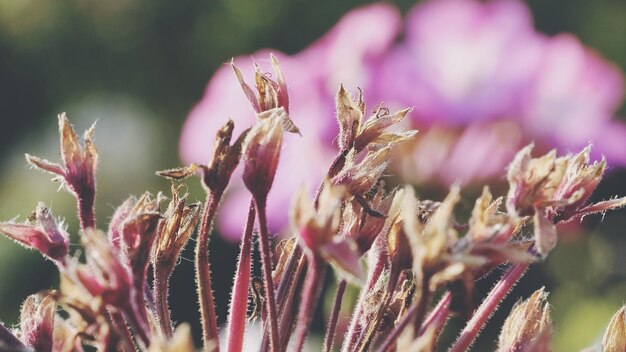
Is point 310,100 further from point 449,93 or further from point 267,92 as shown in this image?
point 267,92

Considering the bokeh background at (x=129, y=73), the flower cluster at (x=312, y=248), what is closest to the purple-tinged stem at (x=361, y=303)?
the flower cluster at (x=312, y=248)

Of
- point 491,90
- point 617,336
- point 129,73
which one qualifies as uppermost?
point 617,336

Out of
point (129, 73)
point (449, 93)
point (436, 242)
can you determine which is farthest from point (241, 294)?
point (129, 73)

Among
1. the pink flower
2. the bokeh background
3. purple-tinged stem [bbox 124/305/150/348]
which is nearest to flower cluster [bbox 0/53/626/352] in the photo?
purple-tinged stem [bbox 124/305/150/348]

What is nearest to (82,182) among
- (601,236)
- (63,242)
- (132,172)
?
(63,242)

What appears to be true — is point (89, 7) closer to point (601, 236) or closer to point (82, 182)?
point (601, 236)
